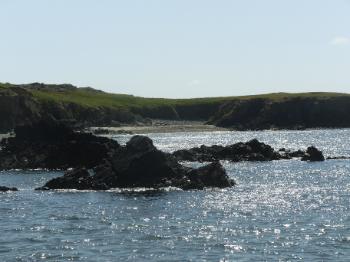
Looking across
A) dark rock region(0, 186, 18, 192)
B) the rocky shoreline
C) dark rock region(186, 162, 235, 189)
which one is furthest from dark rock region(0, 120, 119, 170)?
dark rock region(186, 162, 235, 189)

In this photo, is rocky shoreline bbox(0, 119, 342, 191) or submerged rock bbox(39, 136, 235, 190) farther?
rocky shoreline bbox(0, 119, 342, 191)

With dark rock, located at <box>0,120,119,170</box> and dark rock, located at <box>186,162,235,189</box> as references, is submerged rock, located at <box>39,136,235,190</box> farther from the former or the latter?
dark rock, located at <box>0,120,119,170</box>

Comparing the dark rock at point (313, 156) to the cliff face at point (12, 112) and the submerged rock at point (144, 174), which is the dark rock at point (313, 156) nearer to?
the submerged rock at point (144, 174)

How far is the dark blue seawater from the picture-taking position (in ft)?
138

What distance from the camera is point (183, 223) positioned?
175 feet

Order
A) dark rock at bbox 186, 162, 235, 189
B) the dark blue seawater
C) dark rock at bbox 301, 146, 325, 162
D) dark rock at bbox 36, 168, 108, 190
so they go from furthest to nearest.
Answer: dark rock at bbox 301, 146, 325, 162, dark rock at bbox 36, 168, 108, 190, dark rock at bbox 186, 162, 235, 189, the dark blue seawater

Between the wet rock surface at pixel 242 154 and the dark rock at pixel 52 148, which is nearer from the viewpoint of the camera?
the dark rock at pixel 52 148

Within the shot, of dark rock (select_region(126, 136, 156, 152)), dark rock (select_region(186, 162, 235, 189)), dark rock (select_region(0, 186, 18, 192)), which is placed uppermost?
dark rock (select_region(126, 136, 156, 152))

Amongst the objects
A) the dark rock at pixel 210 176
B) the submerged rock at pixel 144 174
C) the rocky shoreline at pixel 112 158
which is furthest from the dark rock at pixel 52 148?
the dark rock at pixel 210 176

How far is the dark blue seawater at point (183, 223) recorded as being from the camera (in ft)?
138

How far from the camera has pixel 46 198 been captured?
7012 cm

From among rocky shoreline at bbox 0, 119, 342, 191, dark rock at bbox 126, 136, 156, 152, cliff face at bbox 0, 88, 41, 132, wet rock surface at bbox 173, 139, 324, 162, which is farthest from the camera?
cliff face at bbox 0, 88, 41, 132

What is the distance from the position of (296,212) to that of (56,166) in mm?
57347

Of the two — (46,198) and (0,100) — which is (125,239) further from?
(0,100)
